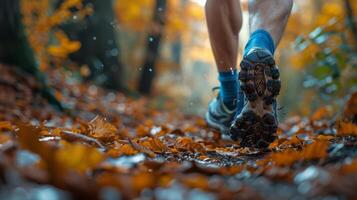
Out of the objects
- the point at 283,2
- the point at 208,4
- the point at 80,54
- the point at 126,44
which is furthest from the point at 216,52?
the point at 126,44

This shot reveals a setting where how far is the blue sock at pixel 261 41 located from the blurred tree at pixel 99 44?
5403mm

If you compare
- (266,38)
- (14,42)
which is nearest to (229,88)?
(266,38)

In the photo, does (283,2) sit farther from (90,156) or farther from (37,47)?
(37,47)

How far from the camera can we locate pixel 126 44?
44.0 ft

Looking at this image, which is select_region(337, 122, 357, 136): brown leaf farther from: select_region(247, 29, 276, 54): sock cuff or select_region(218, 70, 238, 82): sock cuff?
select_region(218, 70, 238, 82): sock cuff

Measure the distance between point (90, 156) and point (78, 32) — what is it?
6960 millimetres

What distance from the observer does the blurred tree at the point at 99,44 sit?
23.7 feet

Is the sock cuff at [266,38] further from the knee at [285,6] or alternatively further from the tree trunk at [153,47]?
the tree trunk at [153,47]

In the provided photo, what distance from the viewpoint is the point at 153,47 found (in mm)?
10172

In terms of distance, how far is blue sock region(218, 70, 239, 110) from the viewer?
7.48ft

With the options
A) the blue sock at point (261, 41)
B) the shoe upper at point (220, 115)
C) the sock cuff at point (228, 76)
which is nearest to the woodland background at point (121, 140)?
the shoe upper at point (220, 115)

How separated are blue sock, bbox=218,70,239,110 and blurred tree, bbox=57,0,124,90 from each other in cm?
493

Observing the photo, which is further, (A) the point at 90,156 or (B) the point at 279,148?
(B) the point at 279,148

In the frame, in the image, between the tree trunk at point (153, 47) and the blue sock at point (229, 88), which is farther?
the tree trunk at point (153, 47)
